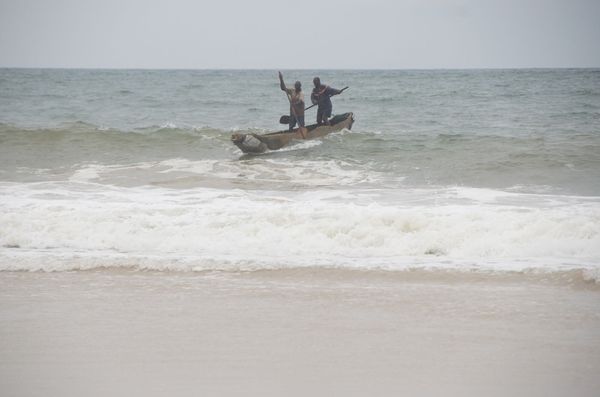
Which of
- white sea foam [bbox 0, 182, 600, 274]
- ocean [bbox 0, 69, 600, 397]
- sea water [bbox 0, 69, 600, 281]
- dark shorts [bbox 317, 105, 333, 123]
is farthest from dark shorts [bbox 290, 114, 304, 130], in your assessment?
white sea foam [bbox 0, 182, 600, 274]

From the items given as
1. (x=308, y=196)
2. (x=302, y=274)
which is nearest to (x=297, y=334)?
(x=302, y=274)

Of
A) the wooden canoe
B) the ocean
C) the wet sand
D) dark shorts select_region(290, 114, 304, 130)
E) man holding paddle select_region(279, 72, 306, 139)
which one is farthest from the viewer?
dark shorts select_region(290, 114, 304, 130)

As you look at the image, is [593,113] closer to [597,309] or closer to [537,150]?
[537,150]

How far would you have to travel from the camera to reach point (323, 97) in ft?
48.9

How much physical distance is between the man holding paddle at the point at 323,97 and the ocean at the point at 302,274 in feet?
5.05

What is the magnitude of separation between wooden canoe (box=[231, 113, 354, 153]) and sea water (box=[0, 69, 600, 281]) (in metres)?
0.26

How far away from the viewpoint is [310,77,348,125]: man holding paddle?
48.2 feet

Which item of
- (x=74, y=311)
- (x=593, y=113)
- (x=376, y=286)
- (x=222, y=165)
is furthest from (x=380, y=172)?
(x=593, y=113)

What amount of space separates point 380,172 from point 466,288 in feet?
22.7

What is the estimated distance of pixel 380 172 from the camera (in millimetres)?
12094

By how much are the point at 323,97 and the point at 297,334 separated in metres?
11.2

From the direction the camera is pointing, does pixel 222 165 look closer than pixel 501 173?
No

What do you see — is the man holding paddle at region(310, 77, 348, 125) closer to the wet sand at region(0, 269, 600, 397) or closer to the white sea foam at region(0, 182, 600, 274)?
the white sea foam at region(0, 182, 600, 274)

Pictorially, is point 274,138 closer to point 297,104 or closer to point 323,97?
point 297,104
